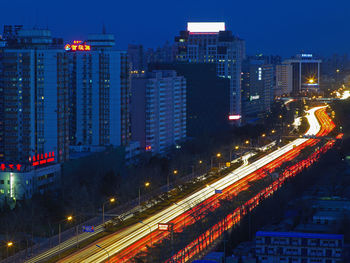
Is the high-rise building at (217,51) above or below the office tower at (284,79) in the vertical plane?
above

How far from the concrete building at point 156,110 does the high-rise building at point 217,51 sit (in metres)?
10.2

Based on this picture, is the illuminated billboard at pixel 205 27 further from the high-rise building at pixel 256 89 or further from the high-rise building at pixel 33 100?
the high-rise building at pixel 33 100

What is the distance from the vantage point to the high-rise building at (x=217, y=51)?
47.3 m

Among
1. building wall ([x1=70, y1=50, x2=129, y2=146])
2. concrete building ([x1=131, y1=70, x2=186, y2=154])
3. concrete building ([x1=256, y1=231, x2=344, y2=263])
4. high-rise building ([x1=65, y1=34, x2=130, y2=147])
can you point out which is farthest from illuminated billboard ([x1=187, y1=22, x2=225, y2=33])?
concrete building ([x1=256, y1=231, x2=344, y2=263])

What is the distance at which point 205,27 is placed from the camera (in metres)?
48.2

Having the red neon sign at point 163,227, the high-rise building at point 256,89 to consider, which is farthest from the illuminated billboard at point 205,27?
the red neon sign at point 163,227

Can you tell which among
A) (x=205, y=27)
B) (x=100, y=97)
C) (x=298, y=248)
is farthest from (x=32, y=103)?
(x=205, y=27)

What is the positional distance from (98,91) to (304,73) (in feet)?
188

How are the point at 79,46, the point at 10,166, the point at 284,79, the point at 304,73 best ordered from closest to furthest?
the point at 10,166, the point at 79,46, the point at 284,79, the point at 304,73

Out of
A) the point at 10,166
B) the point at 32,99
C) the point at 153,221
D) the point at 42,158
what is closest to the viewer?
the point at 153,221

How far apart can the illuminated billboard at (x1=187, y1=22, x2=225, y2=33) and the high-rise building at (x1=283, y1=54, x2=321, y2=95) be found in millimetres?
35441

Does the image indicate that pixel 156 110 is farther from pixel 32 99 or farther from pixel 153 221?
pixel 153 221

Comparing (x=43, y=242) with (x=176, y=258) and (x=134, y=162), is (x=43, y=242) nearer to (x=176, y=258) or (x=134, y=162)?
(x=176, y=258)

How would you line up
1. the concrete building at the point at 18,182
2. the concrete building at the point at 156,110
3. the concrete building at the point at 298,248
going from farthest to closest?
the concrete building at the point at 156,110, the concrete building at the point at 18,182, the concrete building at the point at 298,248
